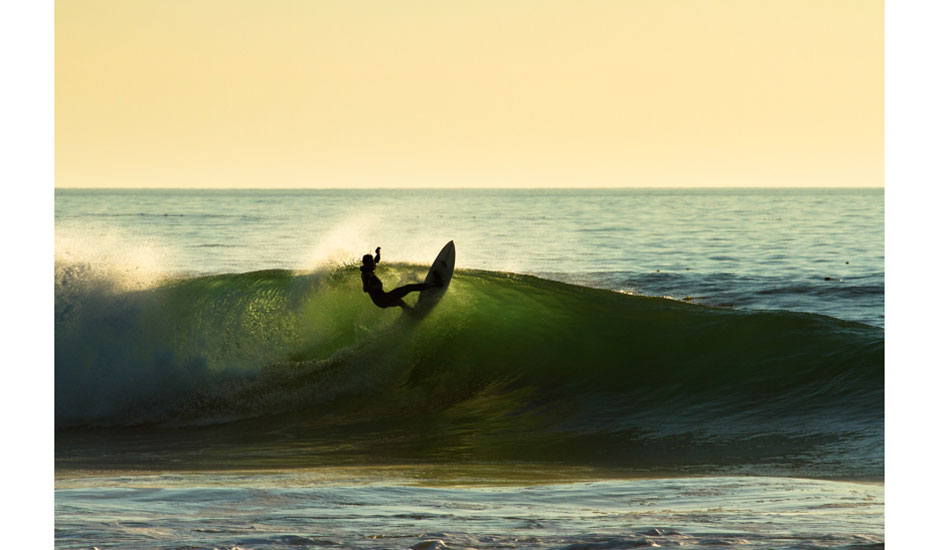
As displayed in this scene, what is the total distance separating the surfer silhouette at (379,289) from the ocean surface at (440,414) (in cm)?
44

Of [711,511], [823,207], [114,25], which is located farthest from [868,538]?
[823,207]

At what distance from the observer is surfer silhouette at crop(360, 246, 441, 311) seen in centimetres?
884

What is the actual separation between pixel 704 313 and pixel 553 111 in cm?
692

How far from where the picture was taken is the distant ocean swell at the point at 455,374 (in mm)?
7332

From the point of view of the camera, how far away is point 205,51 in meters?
12.2

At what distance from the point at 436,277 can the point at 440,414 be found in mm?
2093

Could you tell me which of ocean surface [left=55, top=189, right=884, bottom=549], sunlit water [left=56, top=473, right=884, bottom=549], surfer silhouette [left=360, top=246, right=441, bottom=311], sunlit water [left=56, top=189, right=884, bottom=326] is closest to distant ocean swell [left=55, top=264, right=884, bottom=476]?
ocean surface [left=55, top=189, right=884, bottom=549]

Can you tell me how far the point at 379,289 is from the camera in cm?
923

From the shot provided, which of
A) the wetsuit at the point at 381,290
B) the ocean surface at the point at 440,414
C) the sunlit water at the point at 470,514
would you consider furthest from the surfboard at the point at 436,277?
the sunlit water at the point at 470,514

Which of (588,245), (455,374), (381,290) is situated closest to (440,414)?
(455,374)

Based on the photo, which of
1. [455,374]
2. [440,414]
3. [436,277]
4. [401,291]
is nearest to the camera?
[440,414]

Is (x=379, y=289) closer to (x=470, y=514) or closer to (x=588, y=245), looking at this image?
(x=470, y=514)
